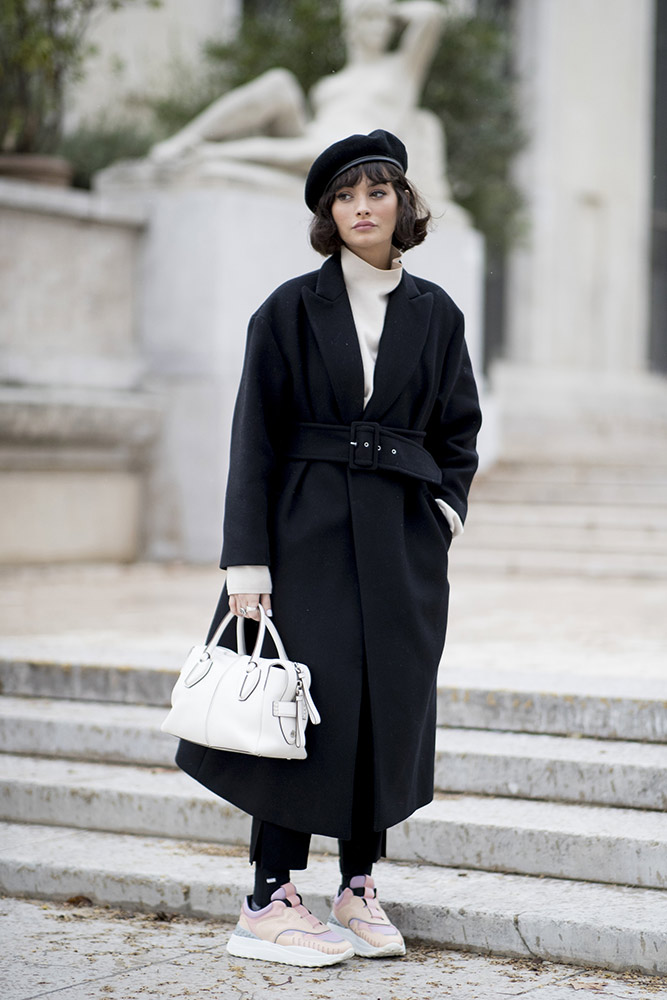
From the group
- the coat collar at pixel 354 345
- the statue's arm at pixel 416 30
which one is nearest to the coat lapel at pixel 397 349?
the coat collar at pixel 354 345

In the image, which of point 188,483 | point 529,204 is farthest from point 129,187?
point 529,204

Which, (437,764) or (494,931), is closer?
(494,931)

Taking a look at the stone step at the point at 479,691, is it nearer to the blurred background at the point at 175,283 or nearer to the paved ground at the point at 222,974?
the paved ground at the point at 222,974

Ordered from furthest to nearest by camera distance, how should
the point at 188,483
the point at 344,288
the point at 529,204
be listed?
the point at 529,204
the point at 188,483
the point at 344,288

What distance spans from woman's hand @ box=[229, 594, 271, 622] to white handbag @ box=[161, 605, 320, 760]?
0.02 meters

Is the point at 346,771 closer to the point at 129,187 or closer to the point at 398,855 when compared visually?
the point at 398,855

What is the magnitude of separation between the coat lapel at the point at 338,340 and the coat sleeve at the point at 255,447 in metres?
0.11

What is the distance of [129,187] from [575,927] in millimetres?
7032

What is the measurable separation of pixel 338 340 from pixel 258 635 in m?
0.66

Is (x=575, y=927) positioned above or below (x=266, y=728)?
below

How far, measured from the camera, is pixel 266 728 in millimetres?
2924

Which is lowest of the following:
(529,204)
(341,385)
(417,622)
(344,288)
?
(417,622)

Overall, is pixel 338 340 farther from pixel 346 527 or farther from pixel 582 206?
pixel 582 206

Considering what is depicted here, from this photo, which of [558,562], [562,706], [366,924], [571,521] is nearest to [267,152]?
[571,521]
